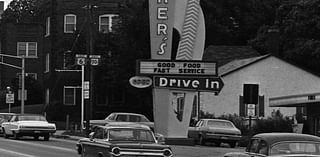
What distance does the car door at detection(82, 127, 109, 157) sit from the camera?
1833 cm

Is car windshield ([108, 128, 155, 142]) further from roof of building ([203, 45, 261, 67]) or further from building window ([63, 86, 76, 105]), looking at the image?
building window ([63, 86, 76, 105])

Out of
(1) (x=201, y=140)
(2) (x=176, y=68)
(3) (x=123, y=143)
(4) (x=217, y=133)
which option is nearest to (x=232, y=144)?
(4) (x=217, y=133)

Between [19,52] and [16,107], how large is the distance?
7.04 metres

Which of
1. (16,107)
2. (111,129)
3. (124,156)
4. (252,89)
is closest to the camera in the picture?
(124,156)

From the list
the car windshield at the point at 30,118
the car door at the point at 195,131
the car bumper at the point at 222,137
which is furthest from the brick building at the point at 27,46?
A: the car bumper at the point at 222,137

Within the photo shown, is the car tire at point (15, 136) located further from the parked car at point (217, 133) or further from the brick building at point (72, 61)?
the brick building at point (72, 61)

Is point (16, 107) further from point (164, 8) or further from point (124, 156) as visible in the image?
point (124, 156)

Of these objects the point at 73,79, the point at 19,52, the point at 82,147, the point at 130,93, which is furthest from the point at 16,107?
the point at 82,147

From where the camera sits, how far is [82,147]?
67.4 ft

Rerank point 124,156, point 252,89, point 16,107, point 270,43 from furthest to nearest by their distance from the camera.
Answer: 1. point 16,107
2. point 270,43
3. point 252,89
4. point 124,156

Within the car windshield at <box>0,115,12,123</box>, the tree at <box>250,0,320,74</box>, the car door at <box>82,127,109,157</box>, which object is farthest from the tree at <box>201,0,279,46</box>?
the car door at <box>82,127,109,157</box>

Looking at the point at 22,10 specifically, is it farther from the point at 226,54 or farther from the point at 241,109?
the point at 241,109

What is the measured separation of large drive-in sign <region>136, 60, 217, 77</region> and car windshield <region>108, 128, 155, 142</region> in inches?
771

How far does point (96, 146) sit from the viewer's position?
1892cm
